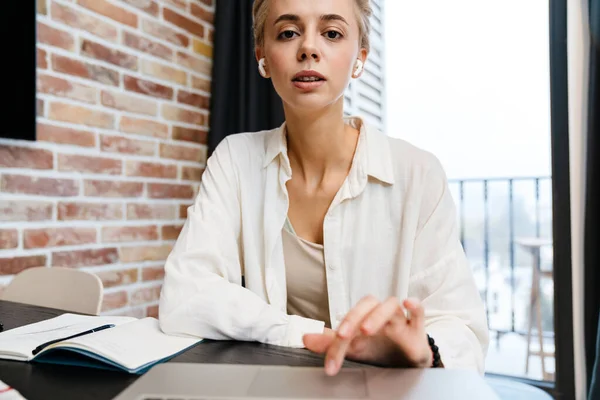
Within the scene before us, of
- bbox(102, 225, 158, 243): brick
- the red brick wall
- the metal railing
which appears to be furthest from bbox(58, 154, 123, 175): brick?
the metal railing

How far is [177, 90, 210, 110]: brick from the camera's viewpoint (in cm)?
222

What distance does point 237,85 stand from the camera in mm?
2406

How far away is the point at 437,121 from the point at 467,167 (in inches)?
16.3

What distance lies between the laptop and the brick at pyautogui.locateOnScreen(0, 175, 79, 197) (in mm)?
1225

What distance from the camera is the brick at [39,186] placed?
1497 millimetres

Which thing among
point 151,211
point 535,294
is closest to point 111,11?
point 151,211

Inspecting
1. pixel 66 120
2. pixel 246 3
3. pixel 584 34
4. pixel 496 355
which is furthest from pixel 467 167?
pixel 66 120

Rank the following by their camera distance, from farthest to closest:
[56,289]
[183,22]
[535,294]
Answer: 1. [535,294]
2. [183,22]
3. [56,289]

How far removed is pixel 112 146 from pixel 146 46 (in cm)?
48

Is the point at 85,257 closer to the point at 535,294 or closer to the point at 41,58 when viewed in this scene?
the point at 41,58

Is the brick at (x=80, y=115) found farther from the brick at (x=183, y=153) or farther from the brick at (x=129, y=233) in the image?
the brick at (x=129, y=233)

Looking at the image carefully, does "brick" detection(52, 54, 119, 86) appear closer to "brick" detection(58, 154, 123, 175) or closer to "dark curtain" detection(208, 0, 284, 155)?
"brick" detection(58, 154, 123, 175)

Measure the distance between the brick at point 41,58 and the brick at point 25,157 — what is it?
0.94 feet

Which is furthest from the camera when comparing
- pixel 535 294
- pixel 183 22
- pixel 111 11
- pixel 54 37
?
→ pixel 535 294
